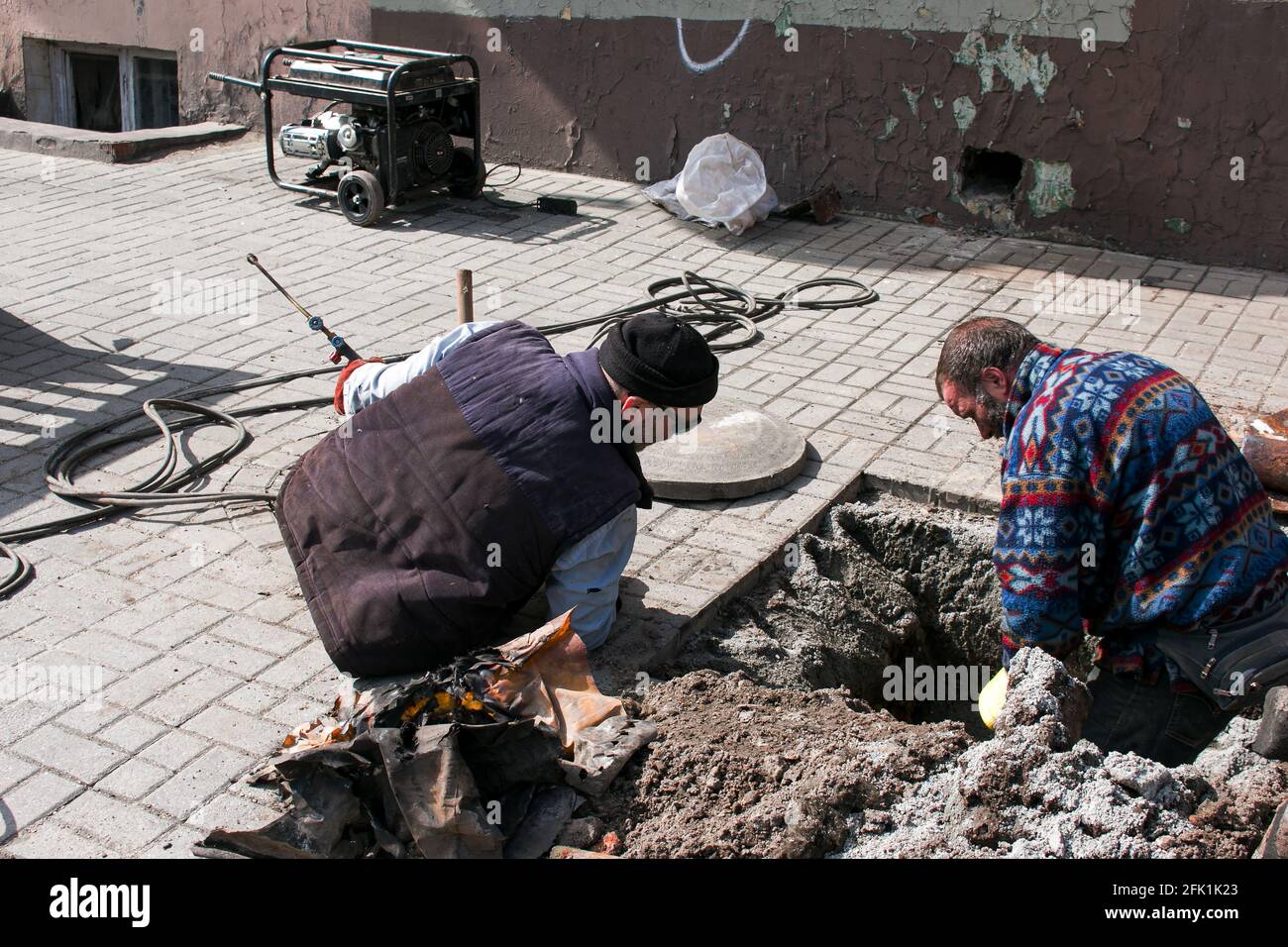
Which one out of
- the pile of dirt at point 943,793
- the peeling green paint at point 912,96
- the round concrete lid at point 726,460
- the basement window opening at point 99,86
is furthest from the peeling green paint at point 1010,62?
the basement window opening at point 99,86

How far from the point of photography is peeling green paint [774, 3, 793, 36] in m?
9.30

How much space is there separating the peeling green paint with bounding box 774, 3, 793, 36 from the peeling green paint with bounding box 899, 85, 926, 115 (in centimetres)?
97

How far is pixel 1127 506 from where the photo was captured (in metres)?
3.50

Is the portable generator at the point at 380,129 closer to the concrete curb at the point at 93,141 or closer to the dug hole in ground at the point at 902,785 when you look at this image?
the concrete curb at the point at 93,141

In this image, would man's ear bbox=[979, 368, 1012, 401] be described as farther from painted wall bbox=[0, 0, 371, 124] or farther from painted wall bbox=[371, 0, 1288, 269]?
painted wall bbox=[0, 0, 371, 124]

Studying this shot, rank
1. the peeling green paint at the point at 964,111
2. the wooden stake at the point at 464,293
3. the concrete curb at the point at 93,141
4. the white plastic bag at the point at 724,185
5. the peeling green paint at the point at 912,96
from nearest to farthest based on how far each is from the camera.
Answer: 1. the wooden stake at the point at 464,293
2. the peeling green paint at the point at 964,111
3. the peeling green paint at the point at 912,96
4. the white plastic bag at the point at 724,185
5. the concrete curb at the point at 93,141

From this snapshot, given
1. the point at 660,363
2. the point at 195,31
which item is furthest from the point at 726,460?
the point at 195,31

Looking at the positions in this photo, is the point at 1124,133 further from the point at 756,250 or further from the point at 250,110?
the point at 250,110

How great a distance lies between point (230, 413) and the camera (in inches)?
241

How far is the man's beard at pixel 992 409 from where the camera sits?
3.67m

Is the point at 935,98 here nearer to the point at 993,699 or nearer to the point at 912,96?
the point at 912,96

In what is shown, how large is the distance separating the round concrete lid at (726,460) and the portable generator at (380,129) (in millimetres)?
4383

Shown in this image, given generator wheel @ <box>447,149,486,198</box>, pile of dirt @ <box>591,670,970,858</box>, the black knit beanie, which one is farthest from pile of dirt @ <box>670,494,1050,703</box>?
generator wheel @ <box>447,149,486,198</box>

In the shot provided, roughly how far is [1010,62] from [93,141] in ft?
24.3
